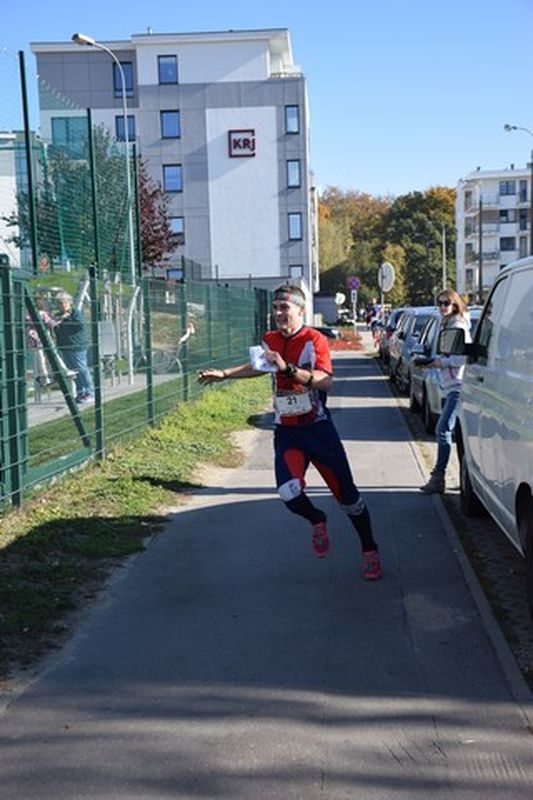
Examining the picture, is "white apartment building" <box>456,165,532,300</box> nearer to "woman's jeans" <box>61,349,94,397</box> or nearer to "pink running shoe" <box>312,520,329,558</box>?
"woman's jeans" <box>61,349,94,397</box>

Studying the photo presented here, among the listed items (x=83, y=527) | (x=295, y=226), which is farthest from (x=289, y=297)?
(x=295, y=226)

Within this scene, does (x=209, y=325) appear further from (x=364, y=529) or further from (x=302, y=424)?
(x=364, y=529)

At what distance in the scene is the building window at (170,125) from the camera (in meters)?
53.2

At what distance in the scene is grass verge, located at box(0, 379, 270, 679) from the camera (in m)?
5.30

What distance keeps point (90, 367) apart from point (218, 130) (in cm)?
4583

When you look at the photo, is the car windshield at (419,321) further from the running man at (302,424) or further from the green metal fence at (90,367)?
the running man at (302,424)

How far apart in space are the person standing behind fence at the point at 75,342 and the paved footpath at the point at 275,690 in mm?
2789

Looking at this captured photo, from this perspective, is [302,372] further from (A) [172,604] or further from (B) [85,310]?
(B) [85,310]

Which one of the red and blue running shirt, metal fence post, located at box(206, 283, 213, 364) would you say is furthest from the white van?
metal fence post, located at box(206, 283, 213, 364)

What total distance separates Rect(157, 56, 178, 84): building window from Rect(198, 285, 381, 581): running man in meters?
50.0

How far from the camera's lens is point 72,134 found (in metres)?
15.6

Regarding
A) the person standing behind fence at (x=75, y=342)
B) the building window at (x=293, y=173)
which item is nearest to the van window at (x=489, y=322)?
the person standing behind fence at (x=75, y=342)

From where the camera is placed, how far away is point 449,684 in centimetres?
444

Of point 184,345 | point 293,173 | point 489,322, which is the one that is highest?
point 293,173
